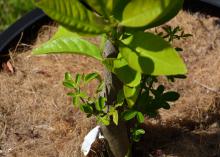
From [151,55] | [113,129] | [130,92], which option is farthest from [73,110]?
[151,55]

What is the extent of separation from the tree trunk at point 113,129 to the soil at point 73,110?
16 cm

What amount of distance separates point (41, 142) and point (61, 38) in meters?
0.60

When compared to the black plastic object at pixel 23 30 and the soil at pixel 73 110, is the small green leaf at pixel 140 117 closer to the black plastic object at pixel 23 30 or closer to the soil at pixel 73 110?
the soil at pixel 73 110

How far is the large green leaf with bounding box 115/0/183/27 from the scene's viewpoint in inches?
34.4

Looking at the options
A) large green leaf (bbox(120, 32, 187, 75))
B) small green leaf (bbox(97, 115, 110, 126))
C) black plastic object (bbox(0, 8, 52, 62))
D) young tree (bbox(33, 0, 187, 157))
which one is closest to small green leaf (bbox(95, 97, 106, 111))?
small green leaf (bbox(97, 115, 110, 126))

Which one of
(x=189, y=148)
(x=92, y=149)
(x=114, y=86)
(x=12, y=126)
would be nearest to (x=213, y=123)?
(x=189, y=148)

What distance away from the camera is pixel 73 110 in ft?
5.38

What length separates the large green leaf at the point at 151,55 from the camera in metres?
0.89

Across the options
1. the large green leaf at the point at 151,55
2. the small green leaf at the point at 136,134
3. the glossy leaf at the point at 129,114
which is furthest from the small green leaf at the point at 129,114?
the large green leaf at the point at 151,55

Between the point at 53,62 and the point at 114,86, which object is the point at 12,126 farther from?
the point at 114,86

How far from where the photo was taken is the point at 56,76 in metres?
1.80

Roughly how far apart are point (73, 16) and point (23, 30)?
1058 mm

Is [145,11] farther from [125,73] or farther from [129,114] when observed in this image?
[129,114]

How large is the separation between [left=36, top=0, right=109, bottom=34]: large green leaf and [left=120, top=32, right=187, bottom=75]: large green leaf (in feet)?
0.19
